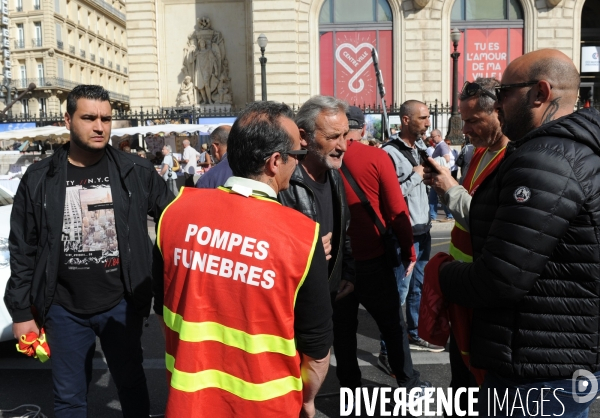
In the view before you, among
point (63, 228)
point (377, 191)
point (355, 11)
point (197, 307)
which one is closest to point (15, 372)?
point (63, 228)

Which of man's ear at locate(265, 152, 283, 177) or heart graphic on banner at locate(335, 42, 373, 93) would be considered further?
heart graphic on banner at locate(335, 42, 373, 93)

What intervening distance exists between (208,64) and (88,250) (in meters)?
25.3

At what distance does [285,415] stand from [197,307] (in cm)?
47

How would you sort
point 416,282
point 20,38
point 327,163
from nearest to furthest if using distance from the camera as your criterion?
point 327,163
point 416,282
point 20,38

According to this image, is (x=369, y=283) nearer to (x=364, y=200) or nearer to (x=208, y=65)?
(x=364, y=200)

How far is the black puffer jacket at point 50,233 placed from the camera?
3172 millimetres

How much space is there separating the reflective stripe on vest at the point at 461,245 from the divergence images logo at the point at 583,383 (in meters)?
1.21

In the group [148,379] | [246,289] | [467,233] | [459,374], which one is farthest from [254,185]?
[148,379]

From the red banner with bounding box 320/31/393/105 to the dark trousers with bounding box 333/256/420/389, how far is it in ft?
74.0

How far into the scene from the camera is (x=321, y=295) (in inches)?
82.7

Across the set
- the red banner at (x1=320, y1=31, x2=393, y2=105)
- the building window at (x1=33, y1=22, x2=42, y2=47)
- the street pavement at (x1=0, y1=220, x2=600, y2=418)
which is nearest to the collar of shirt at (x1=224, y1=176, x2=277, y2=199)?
the street pavement at (x1=0, y1=220, x2=600, y2=418)

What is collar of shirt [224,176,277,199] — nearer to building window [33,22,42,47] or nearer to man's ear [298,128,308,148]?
man's ear [298,128,308,148]

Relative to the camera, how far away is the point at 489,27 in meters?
26.3

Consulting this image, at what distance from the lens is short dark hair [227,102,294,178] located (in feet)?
6.92
